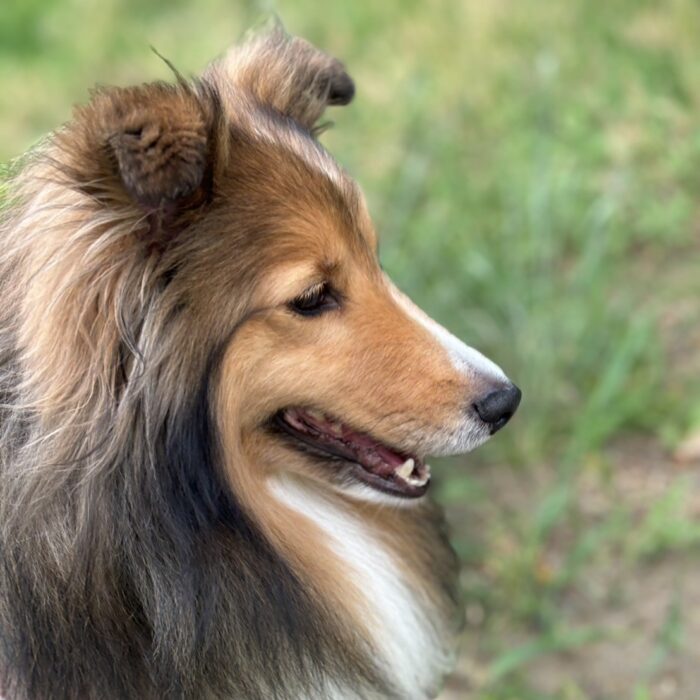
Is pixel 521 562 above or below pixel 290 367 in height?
below

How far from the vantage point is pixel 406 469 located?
7.91 feet

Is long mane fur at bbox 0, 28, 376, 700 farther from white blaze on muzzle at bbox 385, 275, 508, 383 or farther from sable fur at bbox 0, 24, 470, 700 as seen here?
white blaze on muzzle at bbox 385, 275, 508, 383

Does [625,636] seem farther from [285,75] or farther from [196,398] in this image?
[285,75]

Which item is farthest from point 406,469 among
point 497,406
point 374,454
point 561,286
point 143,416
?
point 561,286

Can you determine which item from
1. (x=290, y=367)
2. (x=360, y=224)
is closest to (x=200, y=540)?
(x=290, y=367)

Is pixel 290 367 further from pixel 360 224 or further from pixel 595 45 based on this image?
pixel 595 45

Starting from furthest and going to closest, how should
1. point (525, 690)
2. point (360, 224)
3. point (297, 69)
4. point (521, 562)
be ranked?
point (521, 562), point (525, 690), point (297, 69), point (360, 224)

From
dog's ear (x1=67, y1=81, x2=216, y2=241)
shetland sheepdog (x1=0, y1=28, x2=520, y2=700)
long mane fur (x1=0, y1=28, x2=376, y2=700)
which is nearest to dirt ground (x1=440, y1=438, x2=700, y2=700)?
shetland sheepdog (x1=0, y1=28, x2=520, y2=700)

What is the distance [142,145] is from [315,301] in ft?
1.79

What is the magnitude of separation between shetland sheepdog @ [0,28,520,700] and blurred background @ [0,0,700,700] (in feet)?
4.10

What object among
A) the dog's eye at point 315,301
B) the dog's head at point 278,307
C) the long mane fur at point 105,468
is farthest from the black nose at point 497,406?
the long mane fur at point 105,468

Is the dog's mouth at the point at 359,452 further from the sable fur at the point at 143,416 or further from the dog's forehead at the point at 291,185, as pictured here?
the dog's forehead at the point at 291,185

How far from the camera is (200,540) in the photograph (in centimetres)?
211

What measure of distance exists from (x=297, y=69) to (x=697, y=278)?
8.54ft
